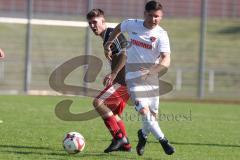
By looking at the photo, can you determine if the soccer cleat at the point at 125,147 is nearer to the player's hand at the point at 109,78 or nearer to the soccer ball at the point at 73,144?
the soccer ball at the point at 73,144

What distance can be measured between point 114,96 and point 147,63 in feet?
2.90

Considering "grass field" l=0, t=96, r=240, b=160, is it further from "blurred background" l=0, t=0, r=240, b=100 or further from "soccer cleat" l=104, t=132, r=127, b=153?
"blurred background" l=0, t=0, r=240, b=100

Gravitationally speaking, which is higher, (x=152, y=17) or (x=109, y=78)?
(x=152, y=17)

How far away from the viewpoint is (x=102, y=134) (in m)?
11.5

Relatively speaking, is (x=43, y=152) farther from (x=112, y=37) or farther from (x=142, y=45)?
(x=142, y=45)

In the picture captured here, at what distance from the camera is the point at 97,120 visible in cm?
1449

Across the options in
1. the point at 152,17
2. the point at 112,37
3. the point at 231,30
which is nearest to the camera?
the point at 152,17

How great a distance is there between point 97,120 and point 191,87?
15360 mm

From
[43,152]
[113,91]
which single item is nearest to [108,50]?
[113,91]

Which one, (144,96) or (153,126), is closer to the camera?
(153,126)

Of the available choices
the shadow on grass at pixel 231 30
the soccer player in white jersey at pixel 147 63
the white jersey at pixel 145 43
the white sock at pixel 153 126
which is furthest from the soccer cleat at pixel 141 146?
the shadow on grass at pixel 231 30

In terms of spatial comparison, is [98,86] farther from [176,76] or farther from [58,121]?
[58,121]

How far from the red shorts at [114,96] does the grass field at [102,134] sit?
2.10 feet

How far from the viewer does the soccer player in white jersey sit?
27.1ft
